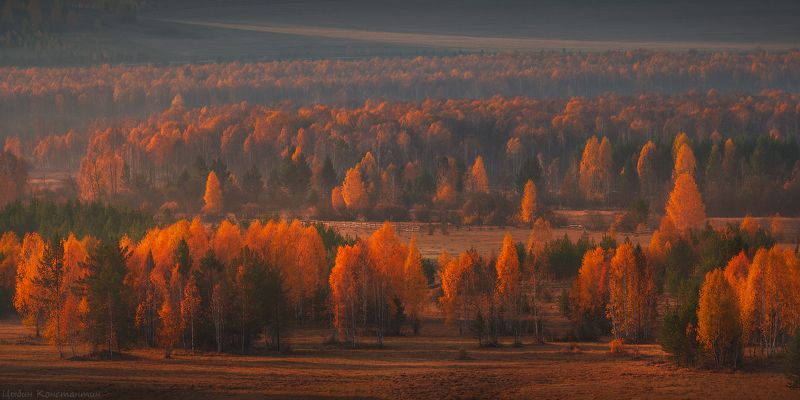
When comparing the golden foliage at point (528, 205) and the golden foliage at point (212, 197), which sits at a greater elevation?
the golden foliage at point (212, 197)

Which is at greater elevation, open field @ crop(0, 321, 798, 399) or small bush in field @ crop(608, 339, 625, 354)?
small bush in field @ crop(608, 339, 625, 354)

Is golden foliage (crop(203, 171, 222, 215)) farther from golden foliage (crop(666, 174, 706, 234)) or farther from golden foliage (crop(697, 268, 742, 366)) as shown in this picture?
golden foliage (crop(697, 268, 742, 366))

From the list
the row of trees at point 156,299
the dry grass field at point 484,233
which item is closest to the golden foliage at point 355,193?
the dry grass field at point 484,233

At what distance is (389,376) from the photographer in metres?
62.0

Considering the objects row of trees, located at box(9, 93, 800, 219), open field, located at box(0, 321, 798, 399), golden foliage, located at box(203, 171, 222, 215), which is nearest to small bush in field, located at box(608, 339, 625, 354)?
open field, located at box(0, 321, 798, 399)

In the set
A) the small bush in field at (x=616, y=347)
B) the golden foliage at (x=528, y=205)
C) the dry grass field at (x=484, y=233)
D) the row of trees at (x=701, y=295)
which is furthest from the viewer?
the golden foliage at (x=528, y=205)

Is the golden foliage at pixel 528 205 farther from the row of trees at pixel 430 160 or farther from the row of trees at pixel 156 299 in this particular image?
the row of trees at pixel 156 299

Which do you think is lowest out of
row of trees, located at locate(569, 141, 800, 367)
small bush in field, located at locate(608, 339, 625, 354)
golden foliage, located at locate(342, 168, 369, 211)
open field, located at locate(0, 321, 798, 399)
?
open field, located at locate(0, 321, 798, 399)

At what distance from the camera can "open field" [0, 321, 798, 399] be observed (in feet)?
190

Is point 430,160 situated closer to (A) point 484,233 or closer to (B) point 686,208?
(A) point 484,233

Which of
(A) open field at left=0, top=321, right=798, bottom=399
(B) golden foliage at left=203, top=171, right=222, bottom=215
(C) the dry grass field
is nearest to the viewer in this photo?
(A) open field at left=0, top=321, right=798, bottom=399

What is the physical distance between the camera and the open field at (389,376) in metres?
58.0

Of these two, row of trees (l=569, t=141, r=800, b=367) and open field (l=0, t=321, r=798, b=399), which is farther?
row of trees (l=569, t=141, r=800, b=367)

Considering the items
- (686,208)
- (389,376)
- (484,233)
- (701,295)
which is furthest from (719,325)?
(484,233)
